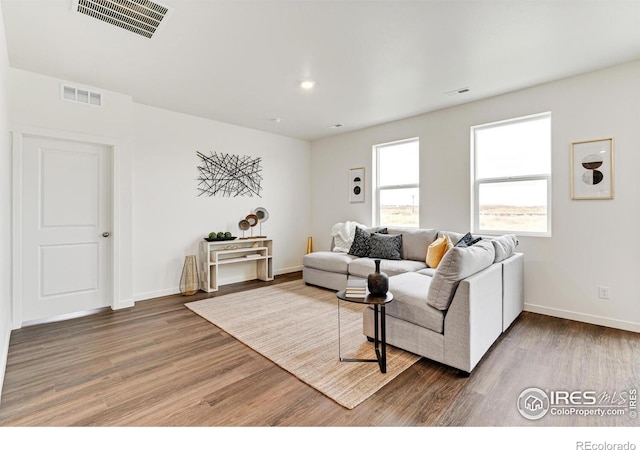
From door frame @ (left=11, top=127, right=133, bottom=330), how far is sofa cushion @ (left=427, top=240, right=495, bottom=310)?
11.6 feet

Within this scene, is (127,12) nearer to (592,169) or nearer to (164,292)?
(164,292)

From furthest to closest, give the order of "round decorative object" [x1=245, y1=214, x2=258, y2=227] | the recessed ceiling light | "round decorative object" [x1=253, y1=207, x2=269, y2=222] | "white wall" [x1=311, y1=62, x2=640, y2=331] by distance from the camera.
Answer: "round decorative object" [x1=253, y1=207, x2=269, y2=222] < "round decorative object" [x1=245, y1=214, x2=258, y2=227] < the recessed ceiling light < "white wall" [x1=311, y1=62, x2=640, y2=331]

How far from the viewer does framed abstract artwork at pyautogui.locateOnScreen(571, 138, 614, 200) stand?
3006 mm

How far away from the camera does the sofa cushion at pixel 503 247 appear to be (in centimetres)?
276

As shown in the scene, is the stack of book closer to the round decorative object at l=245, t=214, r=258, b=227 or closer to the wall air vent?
the round decorative object at l=245, t=214, r=258, b=227

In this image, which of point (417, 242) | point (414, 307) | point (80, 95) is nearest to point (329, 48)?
point (414, 307)

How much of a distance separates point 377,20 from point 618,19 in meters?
1.77

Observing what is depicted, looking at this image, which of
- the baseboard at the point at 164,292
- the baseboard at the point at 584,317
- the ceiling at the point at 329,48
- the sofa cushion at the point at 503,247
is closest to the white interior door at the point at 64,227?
the baseboard at the point at 164,292

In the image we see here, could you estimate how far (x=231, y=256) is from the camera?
496 centimetres

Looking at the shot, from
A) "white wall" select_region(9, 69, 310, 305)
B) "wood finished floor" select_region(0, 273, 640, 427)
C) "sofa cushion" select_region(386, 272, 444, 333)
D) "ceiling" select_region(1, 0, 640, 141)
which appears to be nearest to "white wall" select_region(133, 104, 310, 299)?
"white wall" select_region(9, 69, 310, 305)

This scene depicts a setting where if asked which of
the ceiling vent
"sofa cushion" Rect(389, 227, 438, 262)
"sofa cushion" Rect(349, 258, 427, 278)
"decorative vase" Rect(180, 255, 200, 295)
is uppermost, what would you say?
the ceiling vent

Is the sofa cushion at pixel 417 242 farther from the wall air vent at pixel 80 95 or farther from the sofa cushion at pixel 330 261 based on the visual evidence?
the wall air vent at pixel 80 95

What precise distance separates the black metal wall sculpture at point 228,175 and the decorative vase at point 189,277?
1024 mm
